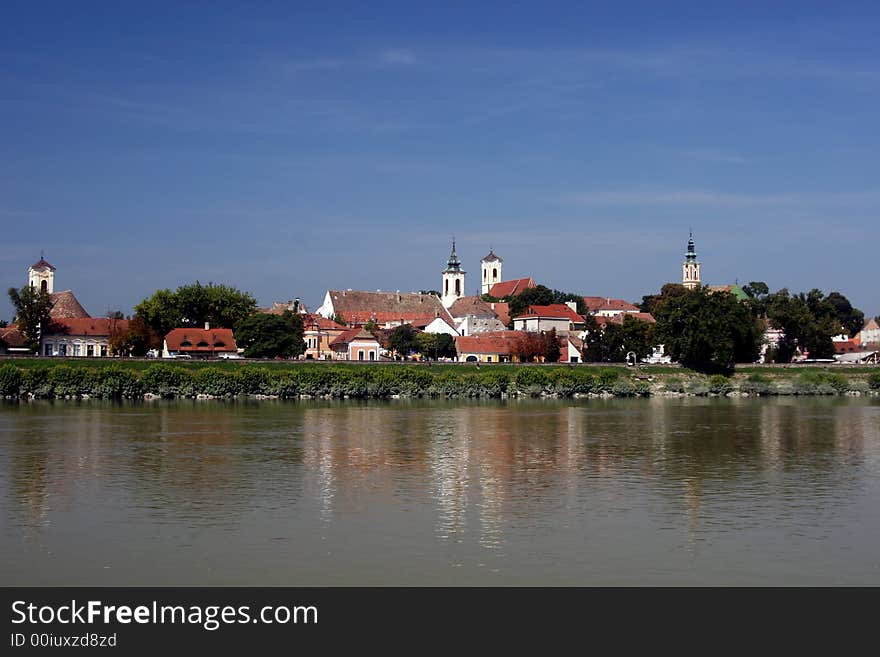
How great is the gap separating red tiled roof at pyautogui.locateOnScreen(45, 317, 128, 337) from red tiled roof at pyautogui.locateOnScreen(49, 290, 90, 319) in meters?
2.44

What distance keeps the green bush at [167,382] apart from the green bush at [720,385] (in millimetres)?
36234

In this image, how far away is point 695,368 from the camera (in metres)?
78.6

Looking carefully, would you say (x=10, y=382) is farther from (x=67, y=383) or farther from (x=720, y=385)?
(x=720, y=385)

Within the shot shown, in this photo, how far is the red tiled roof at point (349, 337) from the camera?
92625mm

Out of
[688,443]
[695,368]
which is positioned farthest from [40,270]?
[688,443]

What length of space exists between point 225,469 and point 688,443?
1580cm

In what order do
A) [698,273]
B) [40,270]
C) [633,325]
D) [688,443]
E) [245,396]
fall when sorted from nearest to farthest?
[688,443], [245,396], [633,325], [40,270], [698,273]

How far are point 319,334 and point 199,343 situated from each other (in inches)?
814

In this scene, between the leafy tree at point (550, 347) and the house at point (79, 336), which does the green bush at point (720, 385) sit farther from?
the house at point (79, 336)

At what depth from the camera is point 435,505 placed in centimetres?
2078

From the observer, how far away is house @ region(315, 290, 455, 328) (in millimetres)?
123188

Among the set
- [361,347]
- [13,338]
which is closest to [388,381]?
[361,347]
